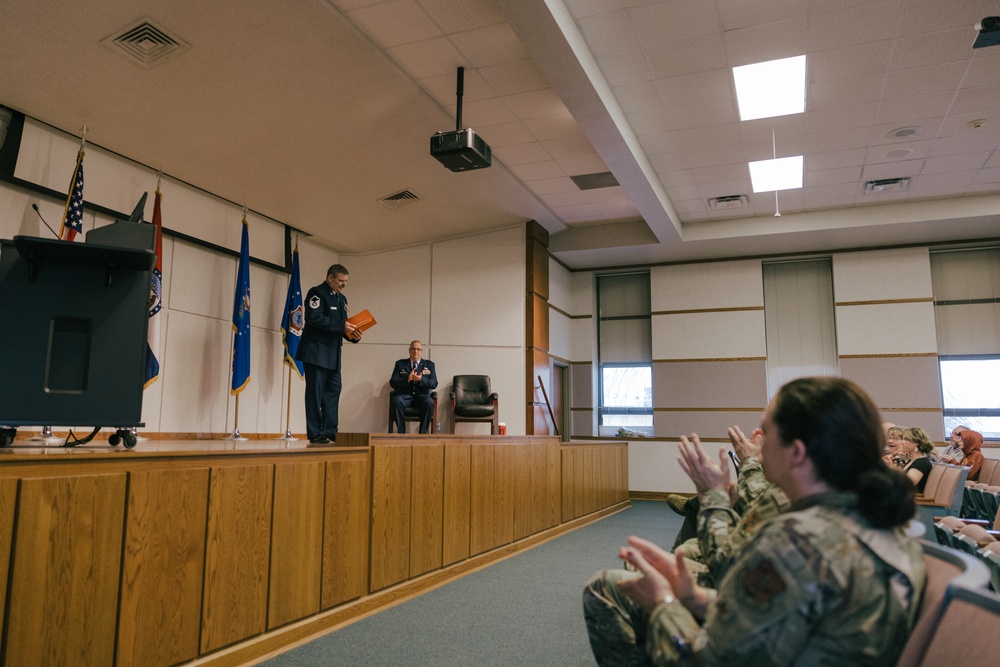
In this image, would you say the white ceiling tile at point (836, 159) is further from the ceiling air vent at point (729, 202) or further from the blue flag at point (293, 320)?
the blue flag at point (293, 320)

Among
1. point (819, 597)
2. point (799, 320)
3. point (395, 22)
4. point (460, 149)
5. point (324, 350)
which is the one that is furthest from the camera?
point (799, 320)

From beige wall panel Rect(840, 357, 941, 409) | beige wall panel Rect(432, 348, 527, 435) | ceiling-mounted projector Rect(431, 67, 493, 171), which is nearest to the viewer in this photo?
ceiling-mounted projector Rect(431, 67, 493, 171)

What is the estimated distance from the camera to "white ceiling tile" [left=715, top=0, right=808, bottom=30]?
4.14 meters

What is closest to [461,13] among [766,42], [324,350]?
[766,42]

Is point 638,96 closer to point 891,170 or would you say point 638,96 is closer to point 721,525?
point 891,170

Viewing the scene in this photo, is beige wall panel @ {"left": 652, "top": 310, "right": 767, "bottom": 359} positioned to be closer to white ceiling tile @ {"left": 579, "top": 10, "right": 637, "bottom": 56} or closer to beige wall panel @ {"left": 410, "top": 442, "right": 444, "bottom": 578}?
white ceiling tile @ {"left": 579, "top": 10, "right": 637, "bottom": 56}

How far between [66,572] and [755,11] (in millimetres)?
4678

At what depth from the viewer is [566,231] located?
9.02m

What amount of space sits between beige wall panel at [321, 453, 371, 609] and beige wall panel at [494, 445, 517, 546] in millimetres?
1707

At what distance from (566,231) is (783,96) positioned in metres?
4.01

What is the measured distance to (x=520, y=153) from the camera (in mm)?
6387

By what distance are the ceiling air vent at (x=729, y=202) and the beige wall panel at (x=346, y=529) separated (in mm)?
5720

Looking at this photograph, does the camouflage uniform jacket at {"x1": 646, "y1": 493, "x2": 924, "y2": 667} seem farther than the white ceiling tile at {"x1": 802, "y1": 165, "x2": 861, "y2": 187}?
No

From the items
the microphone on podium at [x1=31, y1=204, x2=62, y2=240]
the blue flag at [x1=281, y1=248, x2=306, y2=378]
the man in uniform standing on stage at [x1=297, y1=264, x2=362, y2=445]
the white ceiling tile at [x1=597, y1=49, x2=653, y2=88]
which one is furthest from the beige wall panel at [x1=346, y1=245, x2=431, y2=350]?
the white ceiling tile at [x1=597, y1=49, x2=653, y2=88]
